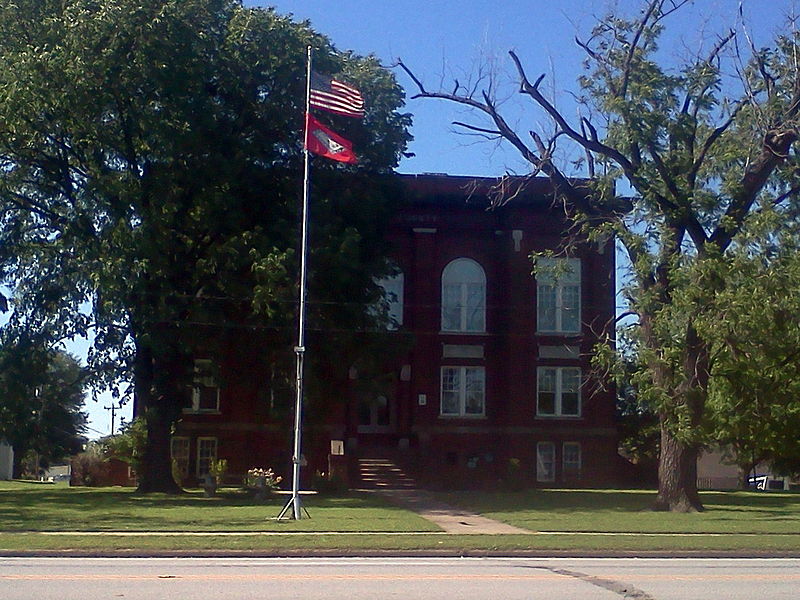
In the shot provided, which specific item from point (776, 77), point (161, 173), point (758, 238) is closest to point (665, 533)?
point (758, 238)

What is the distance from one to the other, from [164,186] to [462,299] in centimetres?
1581

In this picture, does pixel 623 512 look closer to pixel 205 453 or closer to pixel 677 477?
pixel 677 477

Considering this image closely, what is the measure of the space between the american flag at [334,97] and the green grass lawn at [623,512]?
1120cm

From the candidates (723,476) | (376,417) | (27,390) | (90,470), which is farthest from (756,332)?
(723,476)

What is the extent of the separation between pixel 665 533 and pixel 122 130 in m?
20.8

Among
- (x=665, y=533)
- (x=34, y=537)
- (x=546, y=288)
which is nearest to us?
(x=34, y=537)

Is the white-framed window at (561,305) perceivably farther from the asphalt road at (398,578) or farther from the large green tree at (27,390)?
the asphalt road at (398,578)

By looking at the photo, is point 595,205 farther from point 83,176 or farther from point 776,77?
point 83,176

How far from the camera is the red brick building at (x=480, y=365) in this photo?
4378 cm

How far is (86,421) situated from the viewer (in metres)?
78.0

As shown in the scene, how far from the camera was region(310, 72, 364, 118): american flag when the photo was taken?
27062 mm

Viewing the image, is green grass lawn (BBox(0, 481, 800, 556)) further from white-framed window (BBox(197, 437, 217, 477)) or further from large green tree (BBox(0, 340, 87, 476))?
white-framed window (BBox(197, 437, 217, 477))

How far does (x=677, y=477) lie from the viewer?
29391 millimetres

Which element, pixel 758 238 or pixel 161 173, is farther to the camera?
pixel 161 173
